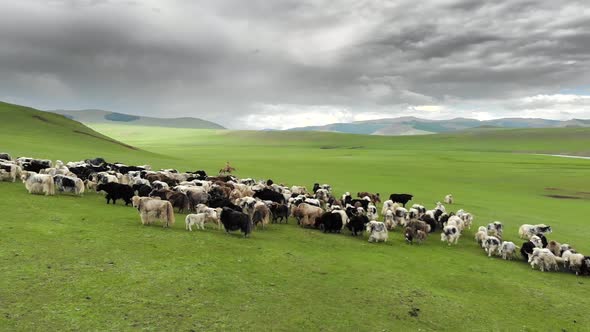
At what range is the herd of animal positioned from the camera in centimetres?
1459

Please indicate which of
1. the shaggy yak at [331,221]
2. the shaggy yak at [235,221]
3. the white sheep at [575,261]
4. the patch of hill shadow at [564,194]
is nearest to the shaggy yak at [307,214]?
the shaggy yak at [331,221]

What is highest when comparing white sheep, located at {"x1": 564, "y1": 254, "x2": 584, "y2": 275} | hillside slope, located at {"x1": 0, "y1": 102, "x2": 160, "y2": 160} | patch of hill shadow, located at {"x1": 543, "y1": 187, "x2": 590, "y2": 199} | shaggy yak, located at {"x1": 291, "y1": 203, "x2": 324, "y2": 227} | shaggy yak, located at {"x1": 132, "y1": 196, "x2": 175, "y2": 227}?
hillside slope, located at {"x1": 0, "y1": 102, "x2": 160, "y2": 160}

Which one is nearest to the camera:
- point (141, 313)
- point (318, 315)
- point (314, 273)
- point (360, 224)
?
point (141, 313)

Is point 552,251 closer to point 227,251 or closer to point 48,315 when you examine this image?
point 227,251

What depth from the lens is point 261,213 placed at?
16.6 meters

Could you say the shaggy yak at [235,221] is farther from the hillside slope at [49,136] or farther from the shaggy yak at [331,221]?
the hillside slope at [49,136]

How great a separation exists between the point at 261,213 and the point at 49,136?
53860 millimetres

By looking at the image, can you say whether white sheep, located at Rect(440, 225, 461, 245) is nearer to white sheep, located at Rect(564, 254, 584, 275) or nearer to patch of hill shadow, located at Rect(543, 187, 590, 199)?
white sheep, located at Rect(564, 254, 584, 275)

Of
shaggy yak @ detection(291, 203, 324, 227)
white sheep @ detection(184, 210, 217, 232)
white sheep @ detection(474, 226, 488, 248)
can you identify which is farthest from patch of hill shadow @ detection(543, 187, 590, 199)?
white sheep @ detection(184, 210, 217, 232)

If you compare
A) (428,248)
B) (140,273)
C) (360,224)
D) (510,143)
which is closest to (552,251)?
(428,248)

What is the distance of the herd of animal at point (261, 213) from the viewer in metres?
14.6

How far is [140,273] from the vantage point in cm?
935

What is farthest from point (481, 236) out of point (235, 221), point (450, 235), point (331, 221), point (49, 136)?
point (49, 136)

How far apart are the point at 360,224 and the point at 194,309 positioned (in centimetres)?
1080
